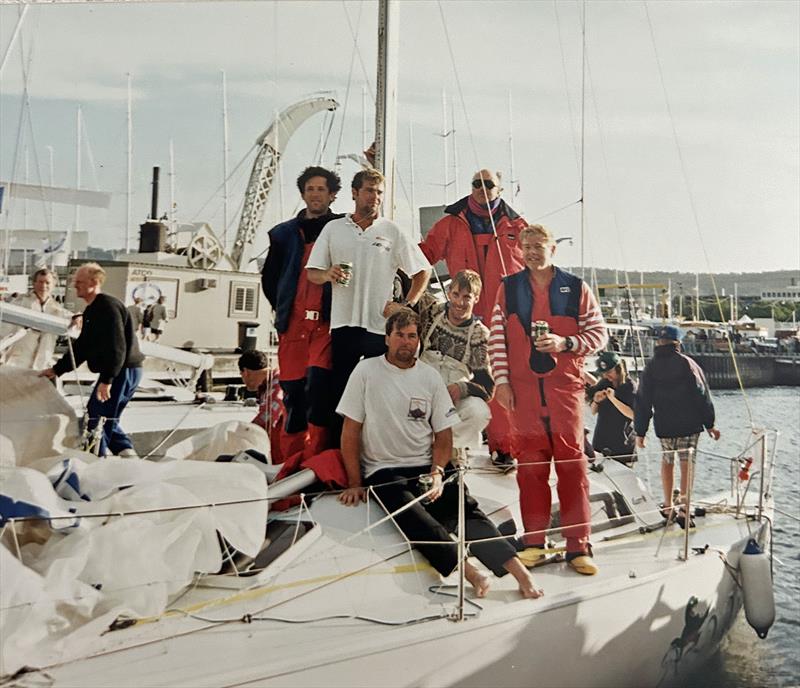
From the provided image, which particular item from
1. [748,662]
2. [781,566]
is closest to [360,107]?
[748,662]

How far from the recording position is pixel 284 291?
4258 millimetres

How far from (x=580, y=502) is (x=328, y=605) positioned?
1.38 metres

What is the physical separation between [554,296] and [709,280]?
2.59 m

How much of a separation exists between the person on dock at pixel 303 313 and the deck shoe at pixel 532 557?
105 cm

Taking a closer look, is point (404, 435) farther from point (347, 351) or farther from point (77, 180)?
point (77, 180)

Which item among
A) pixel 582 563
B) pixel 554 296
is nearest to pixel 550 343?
pixel 554 296

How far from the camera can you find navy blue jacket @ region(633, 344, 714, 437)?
15.4ft

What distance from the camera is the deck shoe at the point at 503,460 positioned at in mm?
4418

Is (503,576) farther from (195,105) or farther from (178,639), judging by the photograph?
(195,105)

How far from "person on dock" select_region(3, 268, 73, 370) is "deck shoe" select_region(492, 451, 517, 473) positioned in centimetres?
218

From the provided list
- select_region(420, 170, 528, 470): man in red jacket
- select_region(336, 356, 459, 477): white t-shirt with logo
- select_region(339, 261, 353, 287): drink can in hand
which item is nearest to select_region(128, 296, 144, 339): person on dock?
select_region(339, 261, 353, 287): drink can in hand

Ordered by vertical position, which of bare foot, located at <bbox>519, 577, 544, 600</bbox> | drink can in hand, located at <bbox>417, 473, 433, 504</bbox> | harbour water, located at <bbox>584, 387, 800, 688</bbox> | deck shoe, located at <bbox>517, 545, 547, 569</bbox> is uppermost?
drink can in hand, located at <bbox>417, 473, 433, 504</bbox>

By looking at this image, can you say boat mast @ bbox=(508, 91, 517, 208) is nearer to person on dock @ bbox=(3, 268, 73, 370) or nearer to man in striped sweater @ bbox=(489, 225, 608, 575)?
man in striped sweater @ bbox=(489, 225, 608, 575)

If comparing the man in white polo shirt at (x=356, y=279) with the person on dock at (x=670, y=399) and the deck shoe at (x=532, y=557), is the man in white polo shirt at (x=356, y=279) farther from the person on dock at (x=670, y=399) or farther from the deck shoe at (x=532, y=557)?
the person on dock at (x=670, y=399)
